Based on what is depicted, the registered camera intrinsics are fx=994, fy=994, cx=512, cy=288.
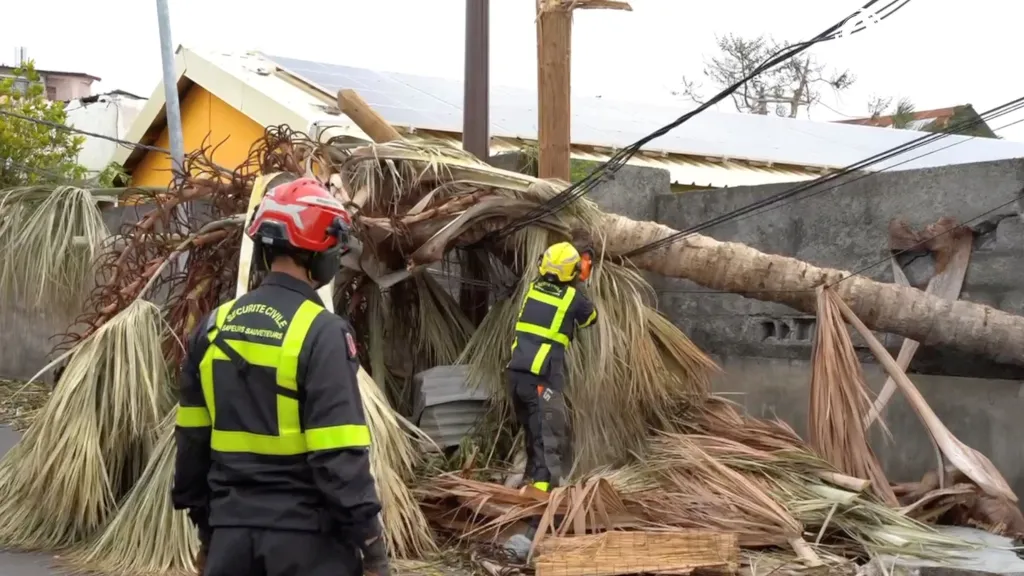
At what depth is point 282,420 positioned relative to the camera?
2.89 meters

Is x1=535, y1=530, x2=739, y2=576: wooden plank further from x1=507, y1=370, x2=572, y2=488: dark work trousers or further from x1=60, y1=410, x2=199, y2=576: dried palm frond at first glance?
x1=60, y1=410, x2=199, y2=576: dried palm frond

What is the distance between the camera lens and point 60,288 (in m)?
7.48

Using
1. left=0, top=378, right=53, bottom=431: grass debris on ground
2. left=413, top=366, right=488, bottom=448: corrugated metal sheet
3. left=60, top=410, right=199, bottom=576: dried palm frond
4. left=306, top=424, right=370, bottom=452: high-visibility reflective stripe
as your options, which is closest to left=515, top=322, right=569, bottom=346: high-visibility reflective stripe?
left=413, top=366, right=488, bottom=448: corrugated metal sheet

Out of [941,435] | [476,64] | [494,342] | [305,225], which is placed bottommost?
[941,435]

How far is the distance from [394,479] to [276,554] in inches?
97.2

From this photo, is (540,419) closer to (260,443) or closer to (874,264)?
(874,264)

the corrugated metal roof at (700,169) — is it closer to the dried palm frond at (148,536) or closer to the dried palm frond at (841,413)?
the dried palm frond at (841,413)

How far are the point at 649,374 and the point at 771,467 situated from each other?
1019mm

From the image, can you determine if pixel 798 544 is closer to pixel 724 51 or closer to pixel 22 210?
pixel 22 210

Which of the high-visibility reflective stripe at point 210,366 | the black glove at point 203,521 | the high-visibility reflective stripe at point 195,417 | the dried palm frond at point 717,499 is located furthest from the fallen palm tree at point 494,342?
the high-visibility reflective stripe at point 210,366

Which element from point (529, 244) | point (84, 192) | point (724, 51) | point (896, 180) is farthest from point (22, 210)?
point (724, 51)

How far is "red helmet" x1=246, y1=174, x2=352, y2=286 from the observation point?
9.83 ft

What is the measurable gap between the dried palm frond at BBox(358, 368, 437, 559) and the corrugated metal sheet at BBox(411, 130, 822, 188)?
19.4ft

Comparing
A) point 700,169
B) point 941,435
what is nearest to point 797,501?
point 941,435
